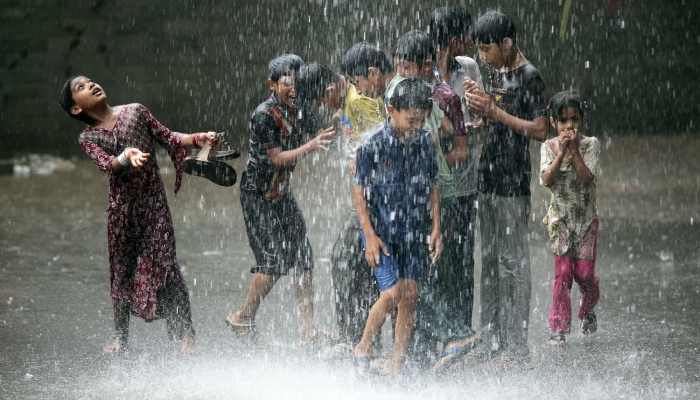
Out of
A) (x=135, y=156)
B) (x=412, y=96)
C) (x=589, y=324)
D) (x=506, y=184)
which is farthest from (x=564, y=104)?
(x=135, y=156)

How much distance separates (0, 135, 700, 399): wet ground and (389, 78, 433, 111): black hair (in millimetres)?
1191

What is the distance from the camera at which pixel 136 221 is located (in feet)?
16.1

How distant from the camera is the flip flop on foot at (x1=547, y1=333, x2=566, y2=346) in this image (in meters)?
4.94

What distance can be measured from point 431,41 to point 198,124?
8.12m

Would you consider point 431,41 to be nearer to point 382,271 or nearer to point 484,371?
point 382,271

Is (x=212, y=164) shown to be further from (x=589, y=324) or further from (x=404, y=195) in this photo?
(x=589, y=324)

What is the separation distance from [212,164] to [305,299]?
0.84 m

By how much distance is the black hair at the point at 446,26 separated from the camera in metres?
4.66

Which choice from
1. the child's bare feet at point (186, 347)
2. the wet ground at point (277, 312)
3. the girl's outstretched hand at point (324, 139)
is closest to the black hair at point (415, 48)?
the girl's outstretched hand at point (324, 139)

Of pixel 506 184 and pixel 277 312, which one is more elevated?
pixel 506 184

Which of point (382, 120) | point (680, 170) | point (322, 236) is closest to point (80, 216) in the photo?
point (322, 236)

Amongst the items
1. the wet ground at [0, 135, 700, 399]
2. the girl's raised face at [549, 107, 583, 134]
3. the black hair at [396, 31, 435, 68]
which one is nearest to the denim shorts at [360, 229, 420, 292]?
the wet ground at [0, 135, 700, 399]

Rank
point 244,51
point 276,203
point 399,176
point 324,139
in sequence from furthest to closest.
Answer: point 244,51, point 276,203, point 324,139, point 399,176

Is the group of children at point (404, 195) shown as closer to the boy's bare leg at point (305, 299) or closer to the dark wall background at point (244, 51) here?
the boy's bare leg at point (305, 299)
